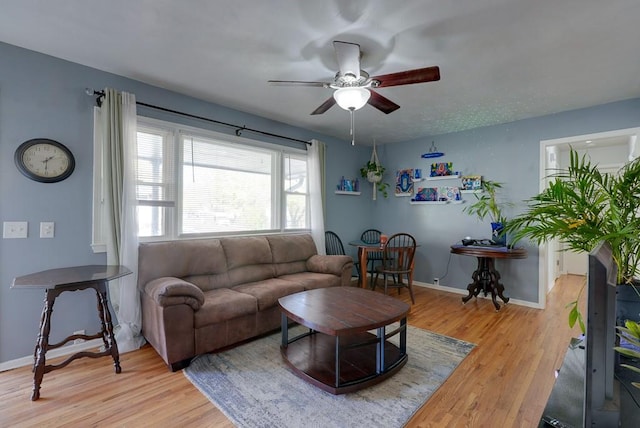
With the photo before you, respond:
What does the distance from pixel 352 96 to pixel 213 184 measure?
2.05 meters

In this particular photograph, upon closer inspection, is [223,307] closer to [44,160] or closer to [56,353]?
[56,353]

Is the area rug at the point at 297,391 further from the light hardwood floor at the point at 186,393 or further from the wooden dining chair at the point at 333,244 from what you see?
the wooden dining chair at the point at 333,244

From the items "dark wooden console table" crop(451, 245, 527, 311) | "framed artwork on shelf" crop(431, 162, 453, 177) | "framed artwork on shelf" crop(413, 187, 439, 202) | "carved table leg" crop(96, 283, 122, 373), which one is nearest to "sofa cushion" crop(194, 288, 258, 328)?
"carved table leg" crop(96, 283, 122, 373)

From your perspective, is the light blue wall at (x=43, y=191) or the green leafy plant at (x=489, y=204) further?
the green leafy plant at (x=489, y=204)

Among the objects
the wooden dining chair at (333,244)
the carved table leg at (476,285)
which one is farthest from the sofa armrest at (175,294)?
the carved table leg at (476,285)

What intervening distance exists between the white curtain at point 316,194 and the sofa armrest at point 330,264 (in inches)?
18.1

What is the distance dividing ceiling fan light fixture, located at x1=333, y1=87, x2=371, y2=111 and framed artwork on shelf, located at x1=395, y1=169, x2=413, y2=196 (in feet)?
10.0

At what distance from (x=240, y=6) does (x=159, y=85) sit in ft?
5.35

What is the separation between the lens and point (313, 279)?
3385 mm

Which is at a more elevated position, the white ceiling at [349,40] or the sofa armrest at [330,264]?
the white ceiling at [349,40]

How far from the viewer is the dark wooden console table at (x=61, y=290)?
6.34 ft

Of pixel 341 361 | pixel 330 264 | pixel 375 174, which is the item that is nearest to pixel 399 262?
pixel 330 264

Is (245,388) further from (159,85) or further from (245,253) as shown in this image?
(159,85)

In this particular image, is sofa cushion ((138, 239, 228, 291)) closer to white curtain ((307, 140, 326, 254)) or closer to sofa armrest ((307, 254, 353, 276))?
sofa armrest ((307, 254, 353, 276))
